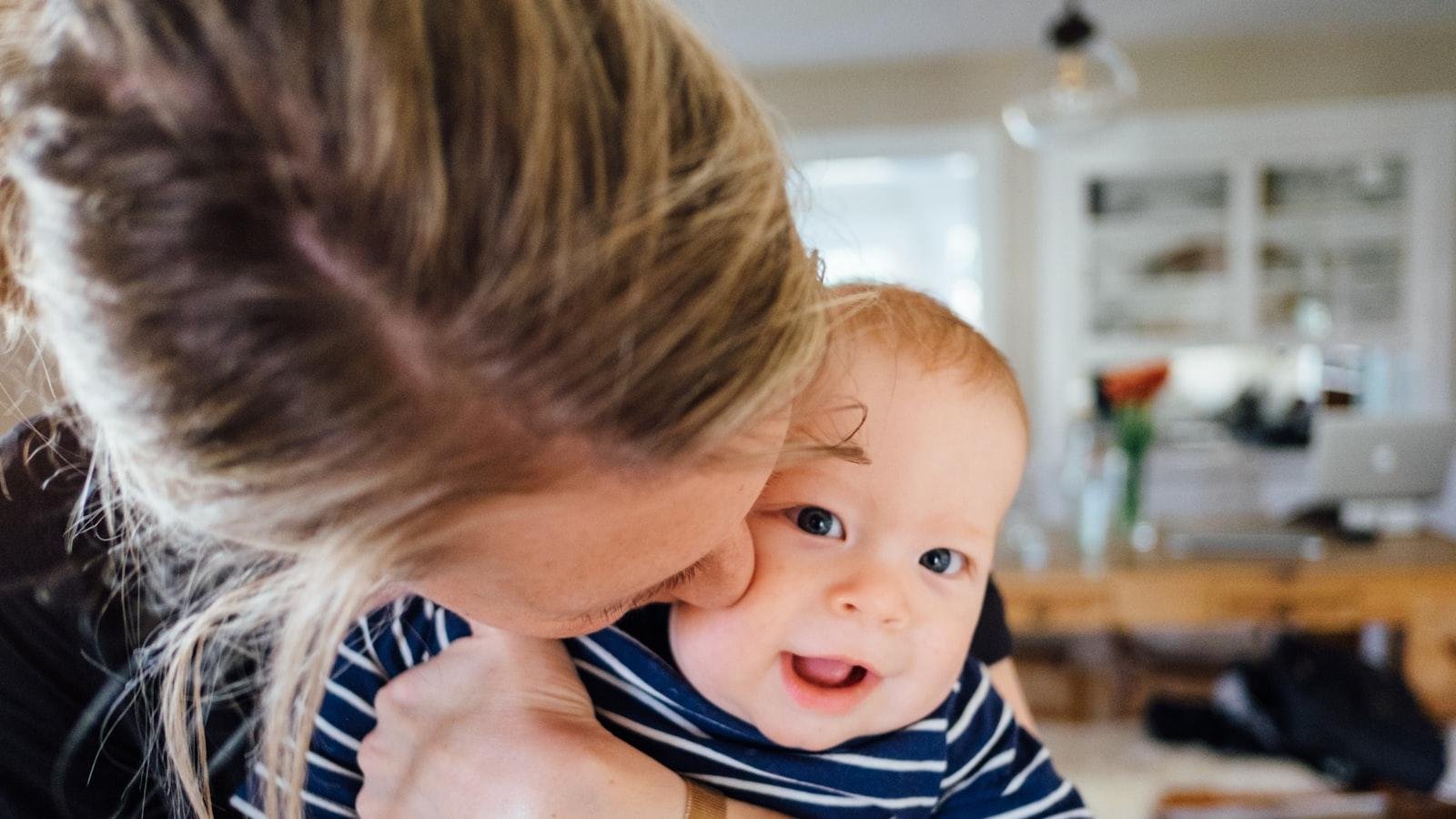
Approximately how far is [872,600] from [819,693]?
0.08m

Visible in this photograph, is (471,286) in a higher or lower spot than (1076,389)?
lower

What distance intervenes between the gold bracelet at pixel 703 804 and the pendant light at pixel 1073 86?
2.67 metres

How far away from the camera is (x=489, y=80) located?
35cm

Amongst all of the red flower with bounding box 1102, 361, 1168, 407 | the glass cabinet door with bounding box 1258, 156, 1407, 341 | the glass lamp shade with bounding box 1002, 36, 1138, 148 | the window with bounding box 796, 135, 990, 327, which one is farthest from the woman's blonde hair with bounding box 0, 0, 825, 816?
the window with bounding box 796, 135, 990, 327

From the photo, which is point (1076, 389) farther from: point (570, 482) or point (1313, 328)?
point (570, 482)

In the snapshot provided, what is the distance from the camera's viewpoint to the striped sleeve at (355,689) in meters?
0.74

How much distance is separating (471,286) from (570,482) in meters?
0.10

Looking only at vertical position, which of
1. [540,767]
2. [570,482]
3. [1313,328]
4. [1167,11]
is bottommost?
[540,767]

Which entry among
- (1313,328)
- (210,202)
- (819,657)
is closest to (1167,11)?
(1313,328)

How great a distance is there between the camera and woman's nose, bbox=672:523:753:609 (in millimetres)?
592

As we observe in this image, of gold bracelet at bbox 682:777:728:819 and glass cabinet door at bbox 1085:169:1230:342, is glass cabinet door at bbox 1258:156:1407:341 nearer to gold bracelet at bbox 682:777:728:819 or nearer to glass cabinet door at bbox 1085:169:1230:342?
glass cabinet door at bbox 1085:169:1230:342

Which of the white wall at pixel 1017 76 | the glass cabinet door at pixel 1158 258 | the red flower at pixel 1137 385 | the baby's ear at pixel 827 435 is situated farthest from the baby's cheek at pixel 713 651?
the glass cabinet door at pixel 1158 258

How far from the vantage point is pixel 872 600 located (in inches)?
26.4

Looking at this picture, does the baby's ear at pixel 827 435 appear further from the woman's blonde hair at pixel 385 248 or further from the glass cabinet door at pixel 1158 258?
the glass cabinet door at pixel 1158 258
